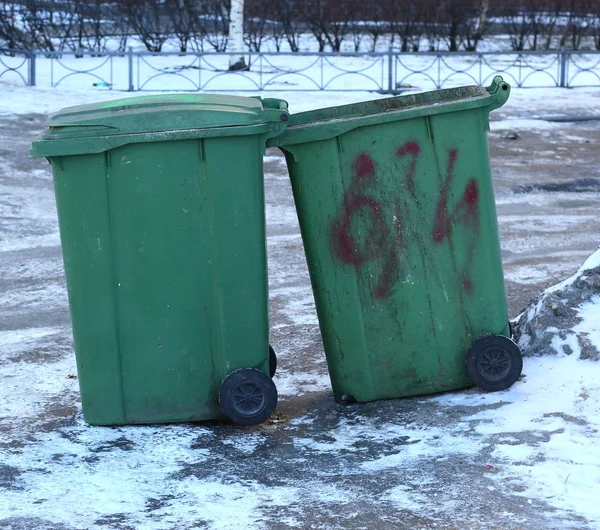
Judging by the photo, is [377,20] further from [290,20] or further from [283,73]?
[283,73]

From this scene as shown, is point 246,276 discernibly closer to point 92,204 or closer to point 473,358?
point 92,204

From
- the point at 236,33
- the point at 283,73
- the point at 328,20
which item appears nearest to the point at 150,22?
the point at 236,33

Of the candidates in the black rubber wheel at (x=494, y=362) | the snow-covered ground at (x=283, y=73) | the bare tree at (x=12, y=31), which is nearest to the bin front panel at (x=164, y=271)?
the black rubber wheel at (x=494, y=362)

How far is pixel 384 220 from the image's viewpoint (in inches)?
172

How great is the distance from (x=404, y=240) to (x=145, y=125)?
48.3 inches

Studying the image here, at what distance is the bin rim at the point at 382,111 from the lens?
14.1 ft

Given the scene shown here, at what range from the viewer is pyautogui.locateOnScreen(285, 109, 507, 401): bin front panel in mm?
4340

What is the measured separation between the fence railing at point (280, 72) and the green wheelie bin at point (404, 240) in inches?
443

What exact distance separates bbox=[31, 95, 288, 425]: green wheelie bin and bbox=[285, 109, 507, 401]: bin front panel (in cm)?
31

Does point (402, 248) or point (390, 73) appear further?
point (390, 73)

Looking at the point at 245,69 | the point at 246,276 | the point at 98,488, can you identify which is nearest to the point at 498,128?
the point at 245,69

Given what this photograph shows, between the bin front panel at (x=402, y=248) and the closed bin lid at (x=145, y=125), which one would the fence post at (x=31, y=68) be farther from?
the bin front panel at (x=402, y=248)

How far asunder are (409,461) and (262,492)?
2.01ft

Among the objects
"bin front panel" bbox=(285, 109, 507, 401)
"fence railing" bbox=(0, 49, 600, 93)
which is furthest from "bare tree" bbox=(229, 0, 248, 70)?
"bin front panel" bbox=(285, 109, 507, 401)
